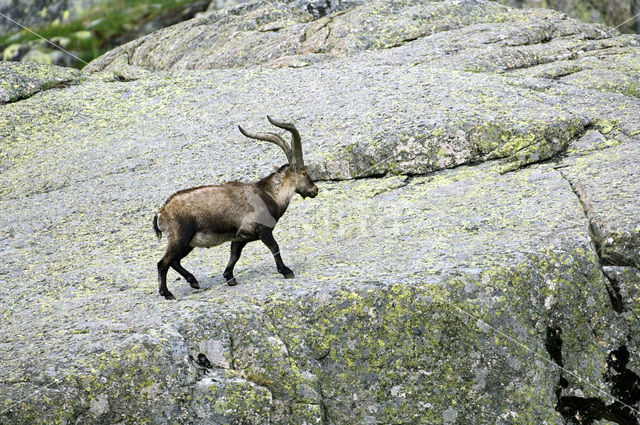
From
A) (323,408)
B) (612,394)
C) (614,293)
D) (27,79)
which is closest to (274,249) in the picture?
(323,408)

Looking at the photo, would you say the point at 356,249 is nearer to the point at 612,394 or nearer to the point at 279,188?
the point at 279,188

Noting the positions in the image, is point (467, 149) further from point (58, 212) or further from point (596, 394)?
point (58, 212)

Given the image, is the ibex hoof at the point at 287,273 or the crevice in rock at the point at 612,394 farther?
the ibex hoof at the point at 287,273

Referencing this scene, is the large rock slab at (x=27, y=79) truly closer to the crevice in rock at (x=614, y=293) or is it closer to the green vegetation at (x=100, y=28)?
the crevice in rock at (x=614, y=293)

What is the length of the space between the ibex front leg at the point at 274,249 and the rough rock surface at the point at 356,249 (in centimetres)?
24

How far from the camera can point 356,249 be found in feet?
38.8

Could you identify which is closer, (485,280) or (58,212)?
(485,280)

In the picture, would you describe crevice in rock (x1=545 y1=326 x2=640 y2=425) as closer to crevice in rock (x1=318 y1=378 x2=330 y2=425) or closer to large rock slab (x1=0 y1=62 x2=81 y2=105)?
crevice in rock (x1=318 y1=378 x2=330 y2=425)

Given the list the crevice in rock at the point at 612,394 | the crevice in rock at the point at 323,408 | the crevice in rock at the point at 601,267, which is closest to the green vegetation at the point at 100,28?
the crevice in rock at the point at 601,267

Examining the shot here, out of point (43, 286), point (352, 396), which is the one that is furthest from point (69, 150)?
point (352, 396)

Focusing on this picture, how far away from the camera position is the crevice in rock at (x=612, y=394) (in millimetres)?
9430

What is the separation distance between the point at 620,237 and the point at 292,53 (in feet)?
52.1

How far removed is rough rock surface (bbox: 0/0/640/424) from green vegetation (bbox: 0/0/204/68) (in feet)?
99.1

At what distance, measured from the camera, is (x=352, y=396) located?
923 cm
